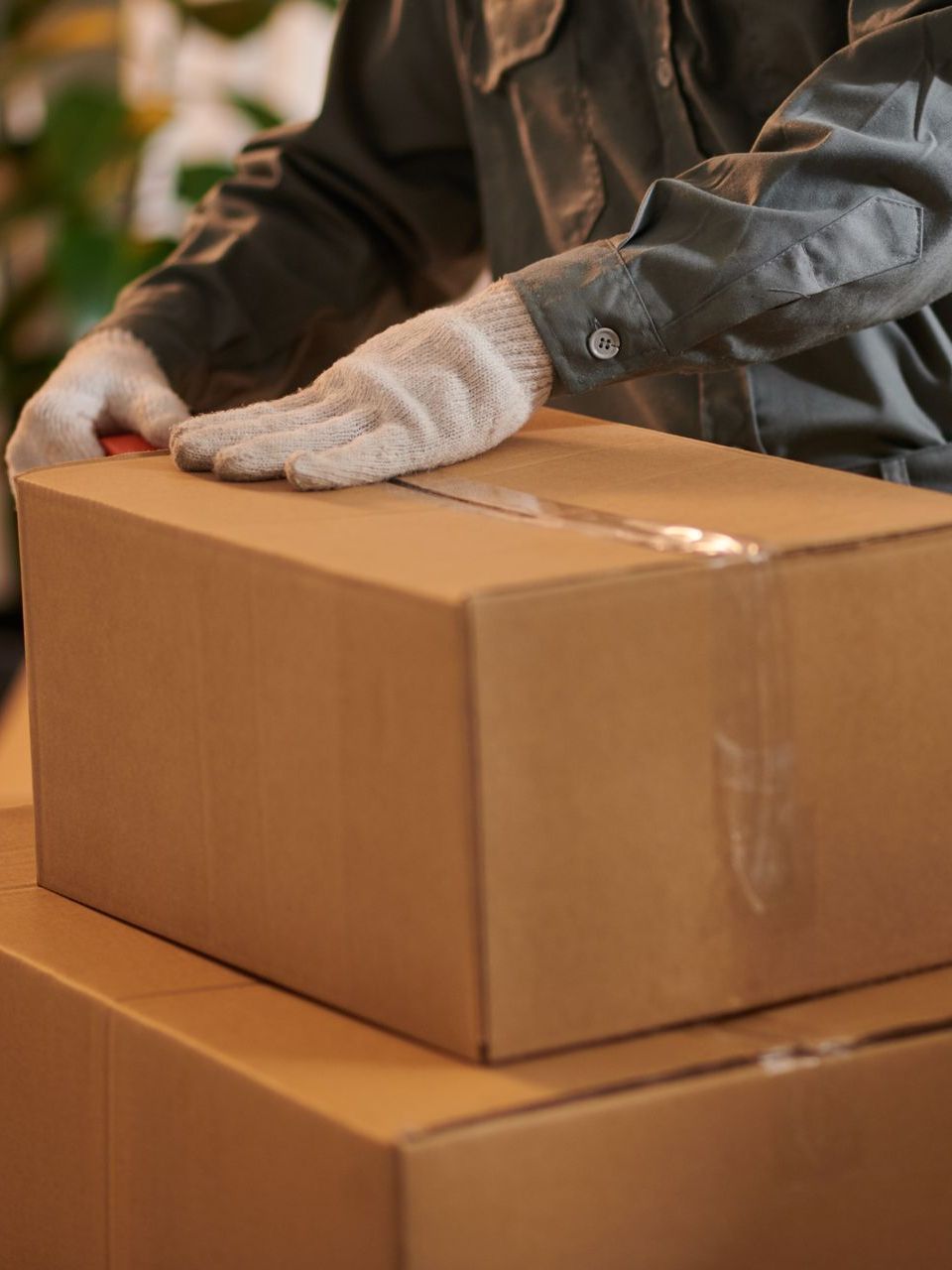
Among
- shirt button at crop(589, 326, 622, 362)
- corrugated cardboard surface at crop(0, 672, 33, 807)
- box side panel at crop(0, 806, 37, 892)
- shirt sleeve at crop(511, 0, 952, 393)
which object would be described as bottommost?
corrugated cardboard surface at crop(0, 672, 33, 807)

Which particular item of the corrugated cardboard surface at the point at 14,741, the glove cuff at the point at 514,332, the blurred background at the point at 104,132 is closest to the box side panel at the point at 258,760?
the glove cuff at the point at 514,332

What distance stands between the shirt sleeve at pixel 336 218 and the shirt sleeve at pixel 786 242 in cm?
52

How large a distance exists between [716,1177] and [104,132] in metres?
2.55

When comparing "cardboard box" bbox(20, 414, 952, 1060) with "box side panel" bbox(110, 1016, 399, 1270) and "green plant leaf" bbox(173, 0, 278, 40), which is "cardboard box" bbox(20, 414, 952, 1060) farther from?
"green plant leaf" bbox(173, 0, 278, 40)

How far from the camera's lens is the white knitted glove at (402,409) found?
925 millimetres

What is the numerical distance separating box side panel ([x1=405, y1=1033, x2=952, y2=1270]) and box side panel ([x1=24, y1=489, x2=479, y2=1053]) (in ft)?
0.21

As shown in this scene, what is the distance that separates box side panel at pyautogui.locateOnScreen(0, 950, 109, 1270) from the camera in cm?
86

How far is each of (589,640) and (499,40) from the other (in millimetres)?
759

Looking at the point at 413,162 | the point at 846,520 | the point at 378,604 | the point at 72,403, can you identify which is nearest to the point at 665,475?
the point at 846,520

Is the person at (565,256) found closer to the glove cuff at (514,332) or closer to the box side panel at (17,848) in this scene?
the glove cuff at (514,332)

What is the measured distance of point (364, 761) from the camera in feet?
2.48

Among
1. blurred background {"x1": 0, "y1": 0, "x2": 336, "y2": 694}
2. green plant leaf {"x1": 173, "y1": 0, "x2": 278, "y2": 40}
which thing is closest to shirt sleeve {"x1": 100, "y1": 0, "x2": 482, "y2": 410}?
blurred background {"x1": 0, "y1": 0, "x2": 336, "y2": 694}

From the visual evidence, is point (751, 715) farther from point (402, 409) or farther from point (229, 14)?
point (229, 14)

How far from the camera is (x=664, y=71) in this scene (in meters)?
1.22
